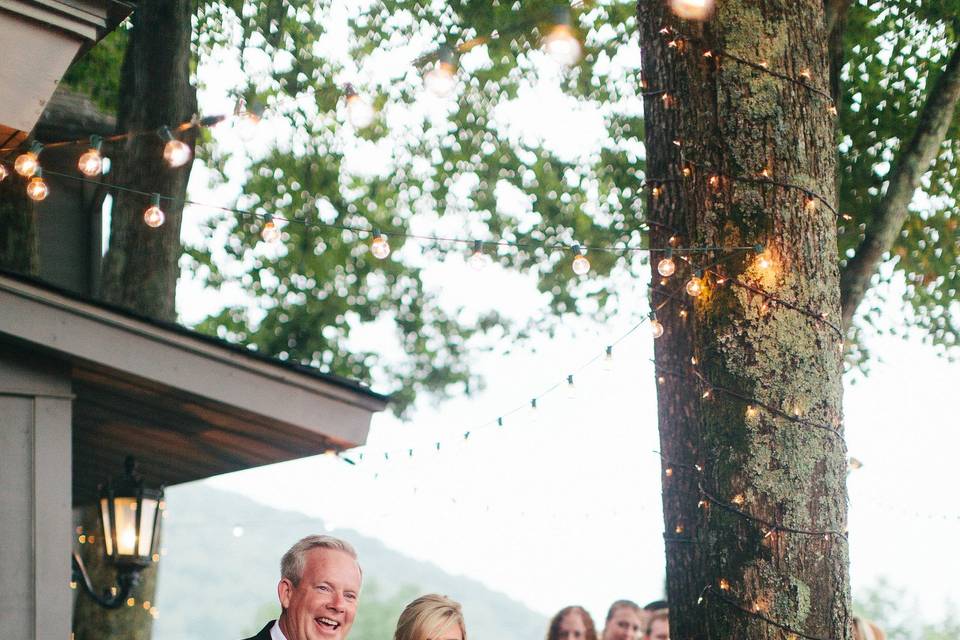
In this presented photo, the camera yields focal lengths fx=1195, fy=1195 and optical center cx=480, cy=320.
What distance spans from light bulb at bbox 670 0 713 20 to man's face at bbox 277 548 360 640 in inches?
105

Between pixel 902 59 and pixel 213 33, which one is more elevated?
pixel 213 33

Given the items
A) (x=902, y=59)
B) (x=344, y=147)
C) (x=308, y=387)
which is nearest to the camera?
(x=308, y=387)

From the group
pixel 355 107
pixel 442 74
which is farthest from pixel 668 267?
pixel 355 107

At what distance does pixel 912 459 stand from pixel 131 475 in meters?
46.6

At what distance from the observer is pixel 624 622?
7586 millimetres

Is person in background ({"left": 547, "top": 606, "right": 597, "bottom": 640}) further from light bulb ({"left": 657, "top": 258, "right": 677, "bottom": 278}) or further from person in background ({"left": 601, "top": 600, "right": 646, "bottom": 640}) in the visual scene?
light bulb ({"left": 657, "top": 258, "right": 677, "bottom": 278})

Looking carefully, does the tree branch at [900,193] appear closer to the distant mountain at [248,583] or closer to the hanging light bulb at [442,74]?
the hanging light bulb at [442,74]

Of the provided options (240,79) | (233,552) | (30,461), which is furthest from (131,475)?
(233,552)

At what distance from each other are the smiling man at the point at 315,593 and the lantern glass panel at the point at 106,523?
2916 mm

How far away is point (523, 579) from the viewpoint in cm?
19188

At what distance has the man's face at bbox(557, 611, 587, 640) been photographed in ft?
23.4

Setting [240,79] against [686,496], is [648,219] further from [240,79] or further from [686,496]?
[240,79]

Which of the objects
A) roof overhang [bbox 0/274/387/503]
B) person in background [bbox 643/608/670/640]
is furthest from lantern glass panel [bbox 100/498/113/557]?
person in background [bbox 643/608/670/640]

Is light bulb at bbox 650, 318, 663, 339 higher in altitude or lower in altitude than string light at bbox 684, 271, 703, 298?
lower
